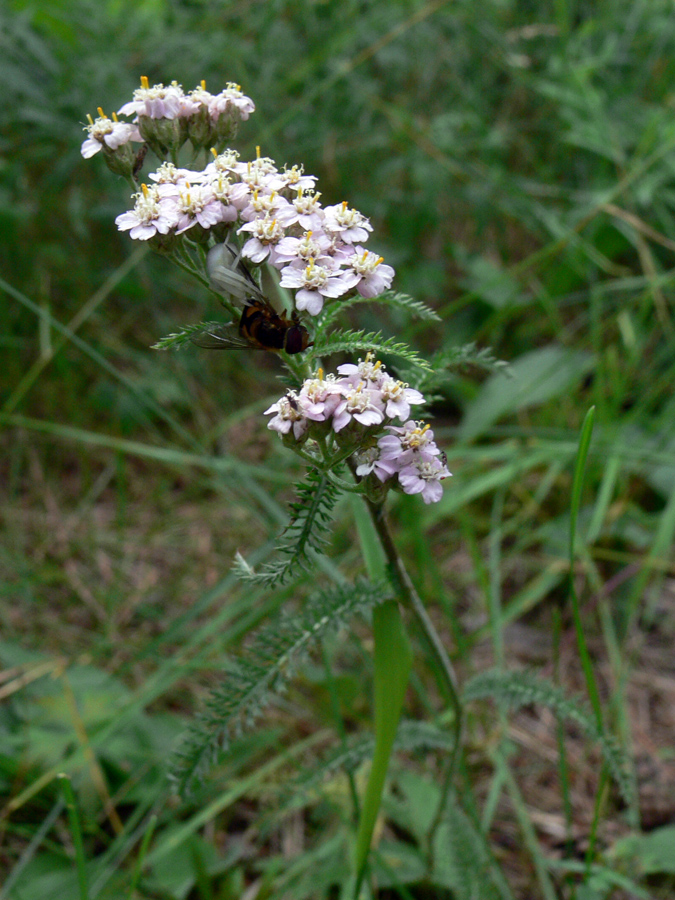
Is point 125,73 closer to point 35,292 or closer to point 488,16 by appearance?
point 35,292

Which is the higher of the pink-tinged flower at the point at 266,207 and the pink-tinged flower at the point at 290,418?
the pink-tinged flower at the point at 266,207

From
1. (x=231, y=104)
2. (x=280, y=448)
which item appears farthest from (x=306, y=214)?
(x=280, y=448)

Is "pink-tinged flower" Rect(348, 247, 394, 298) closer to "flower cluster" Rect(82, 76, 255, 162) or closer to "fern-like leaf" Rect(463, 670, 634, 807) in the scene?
"flower cluster" Rect(82, 76, 255, 162)

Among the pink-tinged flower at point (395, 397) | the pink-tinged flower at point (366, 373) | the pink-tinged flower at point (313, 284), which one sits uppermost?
the pink-tinged flower at point (313, 284)

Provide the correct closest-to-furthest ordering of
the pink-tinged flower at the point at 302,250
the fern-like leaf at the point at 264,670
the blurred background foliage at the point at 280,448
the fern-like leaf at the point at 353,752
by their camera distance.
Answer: the pink-tinged flower at the point at 302,250 → the fern-like leaf at the point at 264,670 → the fern-like leaf at the point at 353,752 → the blurred background foliage at the point at 280,448

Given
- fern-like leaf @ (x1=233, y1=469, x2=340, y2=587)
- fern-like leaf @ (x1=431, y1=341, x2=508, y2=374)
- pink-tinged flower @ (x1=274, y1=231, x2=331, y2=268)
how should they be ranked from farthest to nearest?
1. fern-like leaf @ (x1=431, y1=341, x2=508, y2=374)
2. pink-tinged flower @ (x1=274, y1=231, x2=331, y2=268)
3. fern-like leaf @ (x1=233, y1=469, x2=340, y2=587)

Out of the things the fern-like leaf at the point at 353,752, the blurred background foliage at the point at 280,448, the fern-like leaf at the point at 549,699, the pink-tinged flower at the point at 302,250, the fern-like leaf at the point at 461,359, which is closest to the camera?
the pink-tinged flower at the point at 302,250

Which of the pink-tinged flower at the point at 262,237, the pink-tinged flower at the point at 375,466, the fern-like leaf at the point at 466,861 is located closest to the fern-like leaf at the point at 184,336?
the pink-tinged flower at the point at 262,237

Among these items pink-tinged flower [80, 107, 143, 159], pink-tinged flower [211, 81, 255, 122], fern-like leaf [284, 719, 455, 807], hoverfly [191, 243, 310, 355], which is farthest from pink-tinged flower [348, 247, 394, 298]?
fern-like leaf [284, 719, 455, 807]

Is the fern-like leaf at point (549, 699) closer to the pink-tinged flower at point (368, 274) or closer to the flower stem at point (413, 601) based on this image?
the flower stem at point (413, 601)

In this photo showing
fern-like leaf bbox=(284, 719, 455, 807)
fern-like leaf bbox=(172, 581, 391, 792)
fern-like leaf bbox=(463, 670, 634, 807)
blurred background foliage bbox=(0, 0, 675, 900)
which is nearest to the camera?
fern-like leaf bbox=(172, 581, 391, 792)
